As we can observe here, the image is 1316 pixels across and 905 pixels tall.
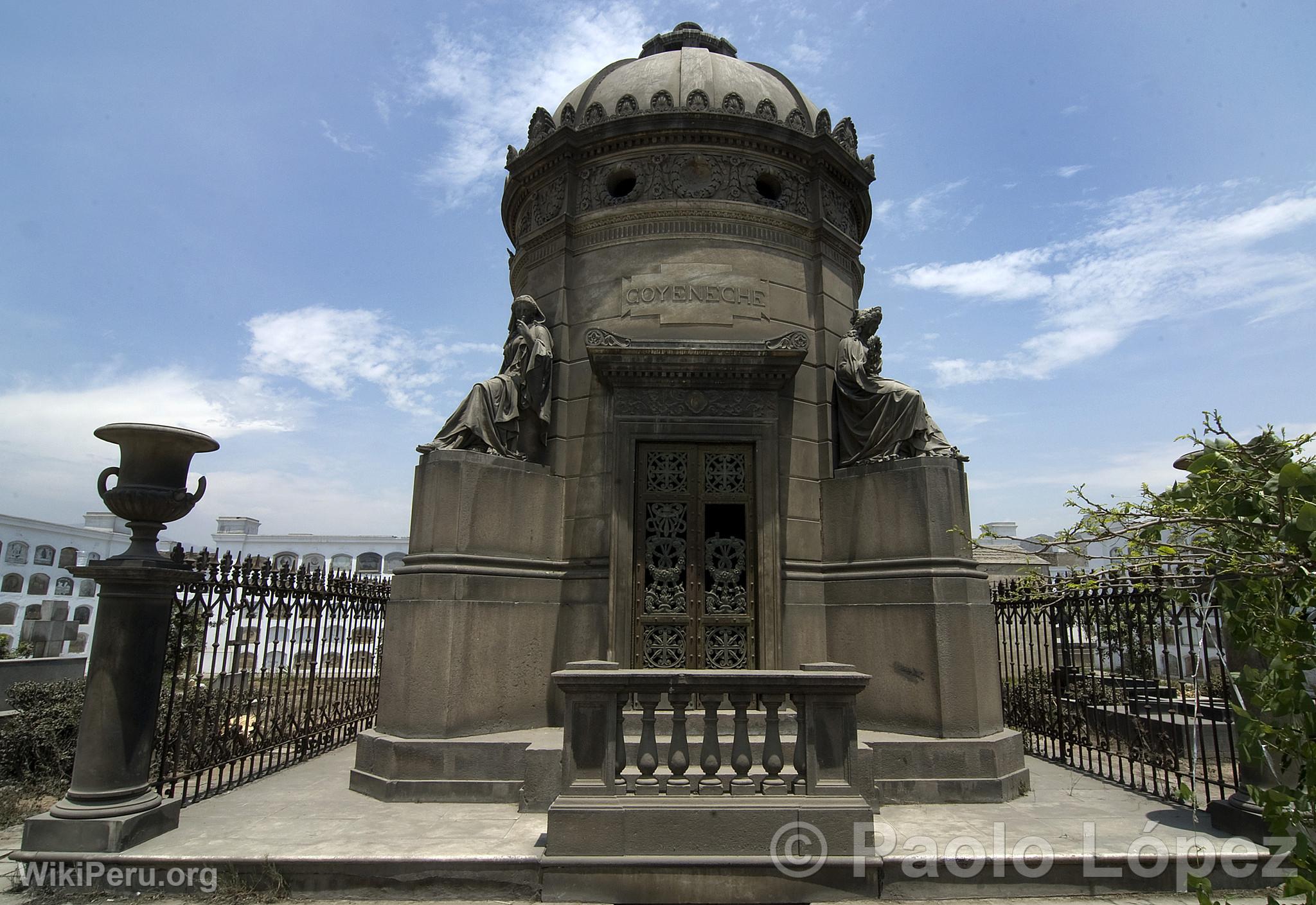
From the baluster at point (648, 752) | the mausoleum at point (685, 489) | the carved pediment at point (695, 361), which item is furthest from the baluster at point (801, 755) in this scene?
the carved pediment at point (695, 361)

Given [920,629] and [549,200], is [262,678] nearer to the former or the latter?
[549,200]

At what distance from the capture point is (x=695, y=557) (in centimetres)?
928

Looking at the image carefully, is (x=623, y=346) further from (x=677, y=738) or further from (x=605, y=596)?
(x=677, y=738)

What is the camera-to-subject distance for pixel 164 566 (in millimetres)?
7156

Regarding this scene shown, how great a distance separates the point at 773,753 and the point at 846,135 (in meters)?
9.30

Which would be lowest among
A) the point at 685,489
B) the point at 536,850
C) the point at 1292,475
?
the point at 536,850

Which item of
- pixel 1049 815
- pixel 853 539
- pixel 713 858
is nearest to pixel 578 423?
pixel 853 539

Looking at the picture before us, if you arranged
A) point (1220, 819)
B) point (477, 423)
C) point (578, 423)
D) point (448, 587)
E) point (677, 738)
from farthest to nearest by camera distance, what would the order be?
point (578, 423), point (477, 423), point (448, 587), point (1220, 819), point (677, 738)

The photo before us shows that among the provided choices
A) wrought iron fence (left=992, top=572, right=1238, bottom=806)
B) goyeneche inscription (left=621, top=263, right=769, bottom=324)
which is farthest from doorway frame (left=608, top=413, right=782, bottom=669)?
wrought iron fence (left=992, top=572, right=1238, bottom=806)

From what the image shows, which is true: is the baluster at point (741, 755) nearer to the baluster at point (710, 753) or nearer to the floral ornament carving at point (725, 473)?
the baluster at point (710, 753)

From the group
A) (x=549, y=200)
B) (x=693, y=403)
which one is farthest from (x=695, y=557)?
(x=549, y=200)

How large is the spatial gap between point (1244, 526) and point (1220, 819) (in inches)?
238

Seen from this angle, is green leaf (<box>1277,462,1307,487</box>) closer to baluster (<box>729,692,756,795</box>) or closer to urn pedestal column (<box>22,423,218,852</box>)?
baluster (<box>729,692,756,795</box>)

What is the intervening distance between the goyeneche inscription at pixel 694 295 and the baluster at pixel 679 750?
527 cm
